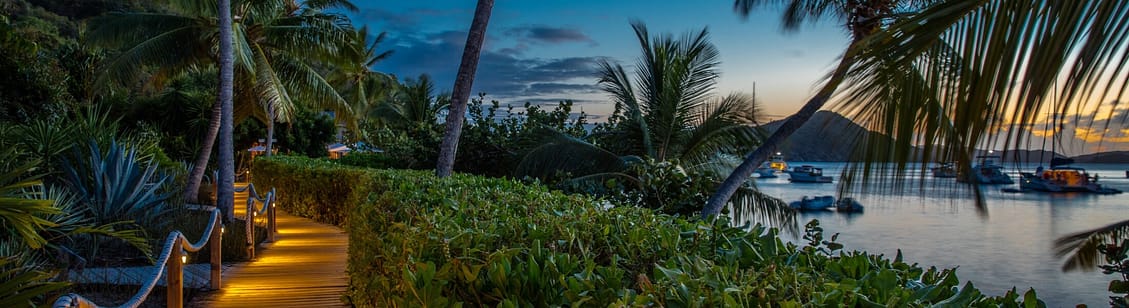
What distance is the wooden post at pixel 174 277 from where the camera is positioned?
4.61 m

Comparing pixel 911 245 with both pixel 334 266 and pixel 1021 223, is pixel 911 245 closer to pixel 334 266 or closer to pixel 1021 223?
pixel 1021 223

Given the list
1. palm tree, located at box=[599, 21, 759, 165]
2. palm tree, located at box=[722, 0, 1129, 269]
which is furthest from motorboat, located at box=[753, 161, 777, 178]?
palm tree, located at box=[722, 0, 1129, 269]

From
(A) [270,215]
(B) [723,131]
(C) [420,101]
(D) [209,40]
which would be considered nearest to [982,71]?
(B) [723,131]

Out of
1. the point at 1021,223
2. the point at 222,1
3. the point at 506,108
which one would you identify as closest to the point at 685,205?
the point at 506,108

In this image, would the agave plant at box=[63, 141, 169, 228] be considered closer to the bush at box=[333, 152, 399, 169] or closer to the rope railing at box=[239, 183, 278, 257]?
the rope railing at box=[239, 183, 278, 257]

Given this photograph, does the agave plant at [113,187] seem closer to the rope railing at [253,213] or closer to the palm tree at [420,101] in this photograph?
the rope railing at [253,213]

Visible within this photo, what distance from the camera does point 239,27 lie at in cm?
1391

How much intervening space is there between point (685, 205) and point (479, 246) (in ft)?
24.3

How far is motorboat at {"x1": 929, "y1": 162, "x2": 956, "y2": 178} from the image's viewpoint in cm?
160

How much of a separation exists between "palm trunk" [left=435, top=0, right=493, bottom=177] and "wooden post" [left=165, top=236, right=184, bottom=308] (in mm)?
4019

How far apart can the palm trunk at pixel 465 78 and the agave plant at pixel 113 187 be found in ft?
11.5

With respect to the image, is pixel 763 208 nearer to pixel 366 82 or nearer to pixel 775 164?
pixel 775 164

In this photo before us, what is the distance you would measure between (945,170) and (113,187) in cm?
893

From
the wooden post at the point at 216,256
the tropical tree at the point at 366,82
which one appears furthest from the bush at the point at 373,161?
the tropical tree at the point at 366,82
